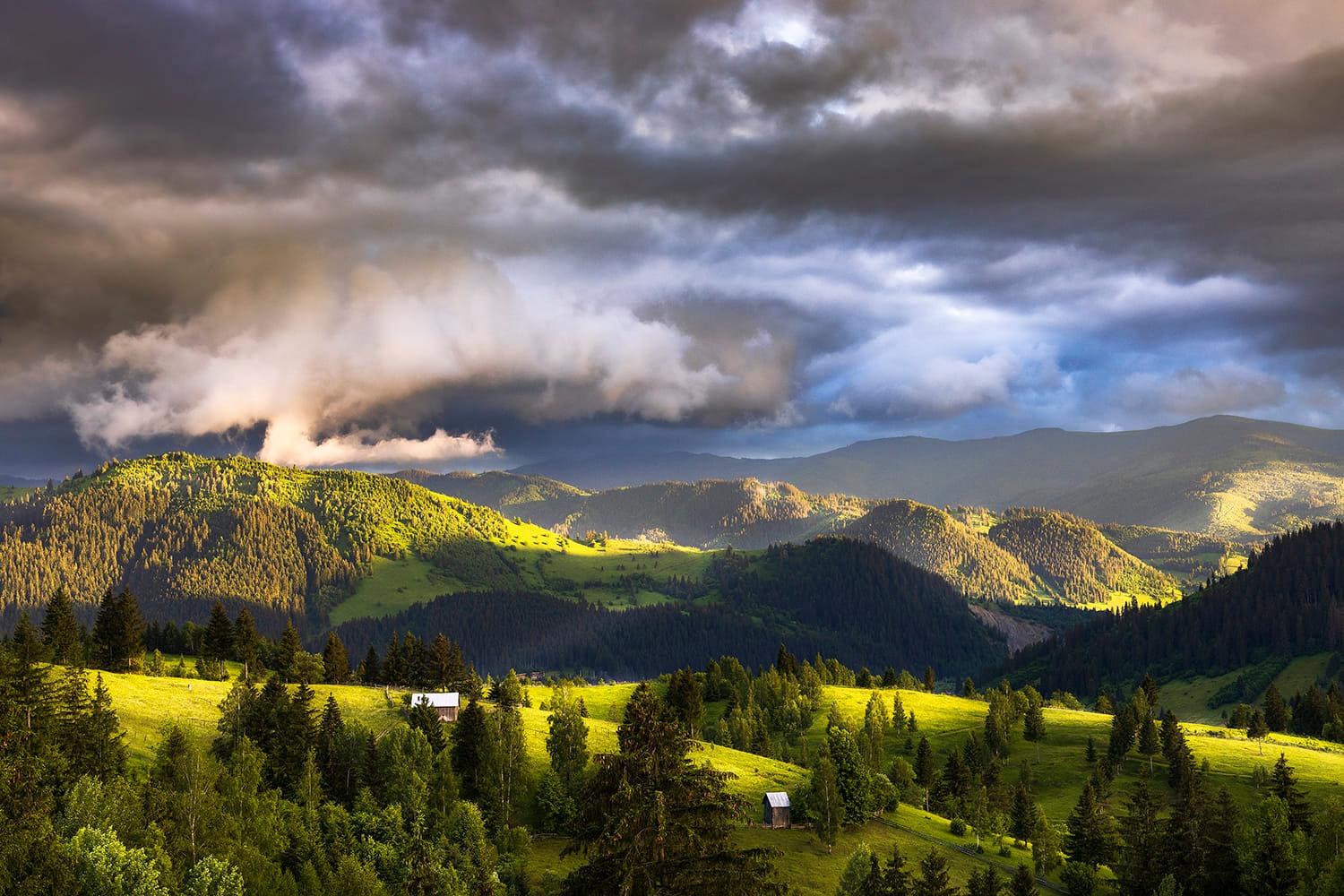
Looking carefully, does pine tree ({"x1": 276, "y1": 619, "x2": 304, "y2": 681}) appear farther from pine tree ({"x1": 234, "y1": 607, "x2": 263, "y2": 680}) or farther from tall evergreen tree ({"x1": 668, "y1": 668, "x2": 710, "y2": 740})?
tall evergreen tree ({"x1": 668, "y1": 668, "x2": 710, "y2": 740})

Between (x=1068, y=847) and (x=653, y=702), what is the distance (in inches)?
4740

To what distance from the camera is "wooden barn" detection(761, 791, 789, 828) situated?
420 ft

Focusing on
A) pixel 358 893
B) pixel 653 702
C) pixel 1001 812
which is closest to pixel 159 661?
pixel 358 893

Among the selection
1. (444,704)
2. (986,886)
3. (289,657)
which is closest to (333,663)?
(289,657)

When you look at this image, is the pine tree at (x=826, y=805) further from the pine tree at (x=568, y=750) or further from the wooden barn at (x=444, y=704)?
the wooden barn at (x=444, y=704)

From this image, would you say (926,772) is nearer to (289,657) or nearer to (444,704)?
(444,704)

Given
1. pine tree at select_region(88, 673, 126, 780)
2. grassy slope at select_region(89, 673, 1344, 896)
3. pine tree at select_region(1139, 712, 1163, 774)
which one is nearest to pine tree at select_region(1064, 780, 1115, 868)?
grassy slope at select_region(89, 673, 1344, 896)

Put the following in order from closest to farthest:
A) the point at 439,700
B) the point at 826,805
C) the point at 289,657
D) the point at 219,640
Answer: the point at 826,805 → the point at 439,700 → the point at 289,657 → the point at 219,640

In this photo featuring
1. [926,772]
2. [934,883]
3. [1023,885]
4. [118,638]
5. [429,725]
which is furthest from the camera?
[926,772]

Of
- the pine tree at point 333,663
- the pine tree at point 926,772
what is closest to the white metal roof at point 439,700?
the pine tree at point 333,663

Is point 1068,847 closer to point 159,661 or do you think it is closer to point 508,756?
point 508,756

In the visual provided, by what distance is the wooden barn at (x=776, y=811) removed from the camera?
127938 mm

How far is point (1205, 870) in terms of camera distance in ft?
309

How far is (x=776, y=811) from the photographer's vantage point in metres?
128
